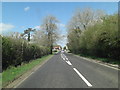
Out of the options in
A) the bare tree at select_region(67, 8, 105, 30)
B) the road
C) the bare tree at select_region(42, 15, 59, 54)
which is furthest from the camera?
the bare tree at select_region(42, 15, 59, 54)

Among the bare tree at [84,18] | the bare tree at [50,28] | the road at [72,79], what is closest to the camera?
the road at [72,79]

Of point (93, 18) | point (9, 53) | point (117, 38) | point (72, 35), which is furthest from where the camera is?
point (72, 35)

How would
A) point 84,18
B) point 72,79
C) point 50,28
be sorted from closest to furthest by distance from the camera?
point 72,79 < point 84,18 < point 50,28

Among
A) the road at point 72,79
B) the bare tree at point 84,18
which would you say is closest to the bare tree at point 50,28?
the bare tree at point 84,18

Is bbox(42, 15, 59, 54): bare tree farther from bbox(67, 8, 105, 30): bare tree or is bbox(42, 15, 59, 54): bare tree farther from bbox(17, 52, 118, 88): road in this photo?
bbox(17, 52, 118, 88): road

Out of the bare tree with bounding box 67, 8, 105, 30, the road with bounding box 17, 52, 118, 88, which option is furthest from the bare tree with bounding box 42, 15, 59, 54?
the road with bounding box 17, 52, 118, 88

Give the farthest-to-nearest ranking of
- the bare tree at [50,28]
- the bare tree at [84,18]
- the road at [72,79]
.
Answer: the bare tree at [50,28], the bare tree at [84,18], the road at [72,79]

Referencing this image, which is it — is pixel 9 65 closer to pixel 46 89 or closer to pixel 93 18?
pixel 46 89

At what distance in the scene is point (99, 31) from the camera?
2761 centimetres

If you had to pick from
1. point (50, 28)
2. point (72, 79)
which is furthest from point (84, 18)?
point (72, 79)

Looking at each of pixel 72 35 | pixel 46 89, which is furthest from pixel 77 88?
pixel 72 35

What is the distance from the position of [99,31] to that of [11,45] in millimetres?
16288

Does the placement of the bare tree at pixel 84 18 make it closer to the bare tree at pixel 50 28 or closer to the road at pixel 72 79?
the bare tree at pixel 50 28

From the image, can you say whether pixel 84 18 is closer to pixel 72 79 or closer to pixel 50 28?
pixel 50 28
